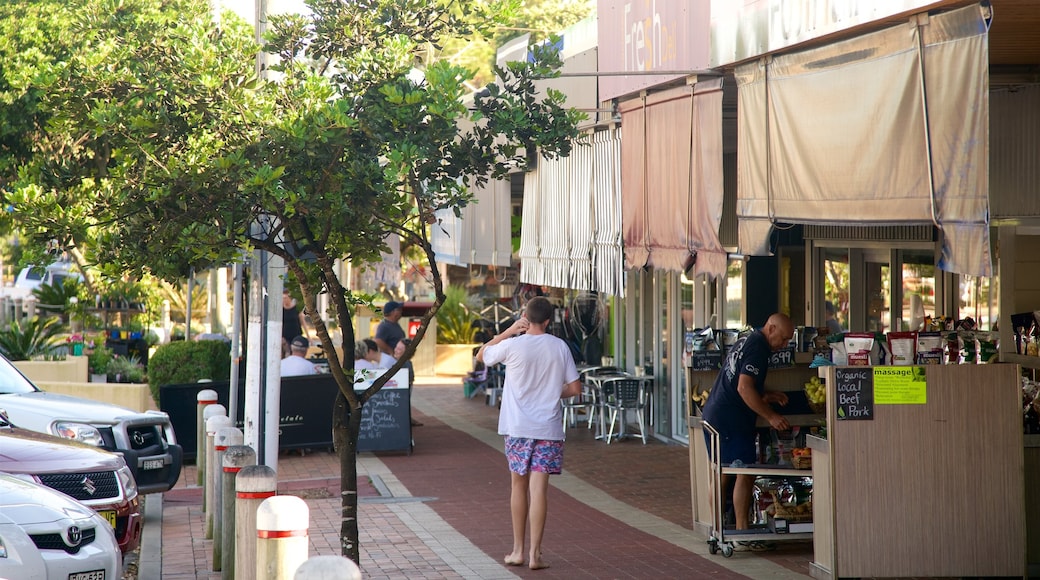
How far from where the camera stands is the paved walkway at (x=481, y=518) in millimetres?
8758

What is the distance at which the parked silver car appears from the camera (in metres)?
11.3

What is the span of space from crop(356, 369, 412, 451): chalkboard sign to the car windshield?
4.19m

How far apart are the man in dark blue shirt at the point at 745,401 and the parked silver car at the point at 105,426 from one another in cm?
532

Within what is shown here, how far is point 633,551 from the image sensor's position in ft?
30.4

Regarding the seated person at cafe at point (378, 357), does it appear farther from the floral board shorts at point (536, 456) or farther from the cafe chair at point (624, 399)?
the floral board shorts at point (536, 456)

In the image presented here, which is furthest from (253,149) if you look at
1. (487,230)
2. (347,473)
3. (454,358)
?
(454,358)

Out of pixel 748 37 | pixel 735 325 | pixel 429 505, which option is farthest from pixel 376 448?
pixel 748 37

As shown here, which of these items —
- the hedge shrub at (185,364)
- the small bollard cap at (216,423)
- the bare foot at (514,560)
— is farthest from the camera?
the hedge shrub at (185,364)

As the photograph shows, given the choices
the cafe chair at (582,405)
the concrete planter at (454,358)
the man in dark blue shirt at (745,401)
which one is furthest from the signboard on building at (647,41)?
the concrete planter at (454,358)

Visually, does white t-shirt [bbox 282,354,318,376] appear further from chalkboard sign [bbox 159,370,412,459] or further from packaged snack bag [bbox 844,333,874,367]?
packaged snack bag [bbox 844,333,874,367]

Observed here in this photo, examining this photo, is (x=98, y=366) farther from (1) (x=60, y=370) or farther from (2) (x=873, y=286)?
(2) (x=873, y=286)

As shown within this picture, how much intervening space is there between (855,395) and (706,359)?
232 centimetres

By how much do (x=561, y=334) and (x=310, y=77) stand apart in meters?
14.0

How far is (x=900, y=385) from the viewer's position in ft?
25.1
